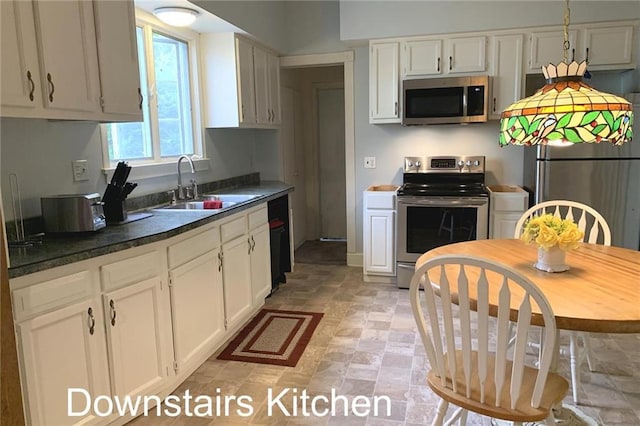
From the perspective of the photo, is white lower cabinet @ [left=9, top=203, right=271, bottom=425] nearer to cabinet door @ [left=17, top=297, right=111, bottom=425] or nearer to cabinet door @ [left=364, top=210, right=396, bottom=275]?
cabinet door @ [left=17, top=297, right=111, bottom=425]

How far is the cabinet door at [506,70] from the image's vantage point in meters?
3.92

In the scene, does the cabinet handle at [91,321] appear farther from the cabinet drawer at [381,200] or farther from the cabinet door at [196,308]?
the cabinet drawer at [381,200]

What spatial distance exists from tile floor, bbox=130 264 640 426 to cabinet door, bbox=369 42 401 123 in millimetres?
1796

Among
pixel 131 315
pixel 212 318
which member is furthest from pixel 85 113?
pixel 212 318

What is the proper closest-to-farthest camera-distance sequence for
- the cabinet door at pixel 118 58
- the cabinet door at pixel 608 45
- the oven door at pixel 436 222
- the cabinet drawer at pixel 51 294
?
the cabinet drawer at pixel 51 294
the cabinet door at pixel 118 58
the cabinet door at pixel 608 45
the oven door at pixel 436 222

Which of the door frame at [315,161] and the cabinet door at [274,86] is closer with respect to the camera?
the cabinet door at [274,86]

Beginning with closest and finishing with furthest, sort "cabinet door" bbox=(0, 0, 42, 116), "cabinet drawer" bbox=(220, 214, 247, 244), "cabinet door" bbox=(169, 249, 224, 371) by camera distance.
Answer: "cabinet door" bbox=(0, 0, 42, 116)
"cabinet door" bbox=(169, 249, 224, 371)
"cabinet drawer" bbox=(220, 214, 247, 244)

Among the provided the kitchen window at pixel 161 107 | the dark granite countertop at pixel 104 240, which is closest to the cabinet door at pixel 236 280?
the dark granite countertop at pixel 104 240

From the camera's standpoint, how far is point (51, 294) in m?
1.76

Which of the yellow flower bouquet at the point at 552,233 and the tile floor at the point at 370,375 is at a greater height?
the yellow flower bouquet at the point at 552,233

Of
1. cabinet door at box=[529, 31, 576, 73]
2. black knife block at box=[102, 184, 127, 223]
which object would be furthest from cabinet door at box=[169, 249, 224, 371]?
cabinet door at box=[529, 31, 576, 73]

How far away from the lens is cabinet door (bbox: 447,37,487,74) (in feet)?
13.1

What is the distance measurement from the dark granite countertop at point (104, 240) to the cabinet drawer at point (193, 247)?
82 millimetres

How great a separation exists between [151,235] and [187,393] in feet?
3.03
